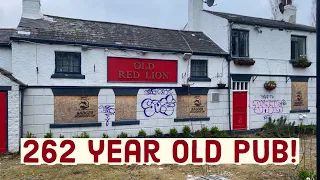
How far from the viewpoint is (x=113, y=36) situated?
1296 cm

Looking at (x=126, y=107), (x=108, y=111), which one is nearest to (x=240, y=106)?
(x=126, y=107)

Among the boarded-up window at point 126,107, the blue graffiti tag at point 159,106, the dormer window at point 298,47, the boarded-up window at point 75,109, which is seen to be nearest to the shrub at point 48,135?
the boarded-up window at point 75,109

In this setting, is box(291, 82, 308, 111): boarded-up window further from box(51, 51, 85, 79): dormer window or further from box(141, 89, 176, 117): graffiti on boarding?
box(51, 51, 85, 79): dormer window

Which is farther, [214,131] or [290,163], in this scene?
[214,131]

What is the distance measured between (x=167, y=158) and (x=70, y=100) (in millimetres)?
4620

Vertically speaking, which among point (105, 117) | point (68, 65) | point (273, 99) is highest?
point (68, 65)

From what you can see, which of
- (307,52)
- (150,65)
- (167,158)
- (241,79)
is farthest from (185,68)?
(307,52)

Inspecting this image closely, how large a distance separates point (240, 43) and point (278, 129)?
475 centimetres

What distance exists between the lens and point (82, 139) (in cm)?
1087

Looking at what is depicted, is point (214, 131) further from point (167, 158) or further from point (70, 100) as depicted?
point (70, 100)

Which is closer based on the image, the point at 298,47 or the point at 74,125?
the point at 74,125

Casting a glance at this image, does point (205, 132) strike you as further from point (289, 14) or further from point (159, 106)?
point (289, 14)

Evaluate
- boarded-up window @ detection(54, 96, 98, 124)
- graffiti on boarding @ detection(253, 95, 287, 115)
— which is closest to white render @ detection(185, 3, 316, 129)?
graffiti on boarding @ detection(253, 95, 287, 115)

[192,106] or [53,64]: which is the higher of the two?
[53,64]
